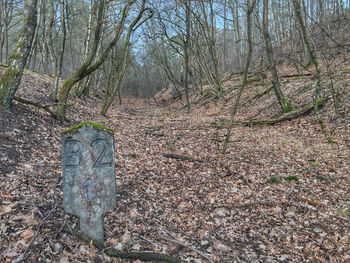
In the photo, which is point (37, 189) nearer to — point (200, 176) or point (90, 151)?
point (90, 151)

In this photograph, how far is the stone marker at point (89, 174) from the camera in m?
3.07

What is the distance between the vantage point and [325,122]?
862 centimetres

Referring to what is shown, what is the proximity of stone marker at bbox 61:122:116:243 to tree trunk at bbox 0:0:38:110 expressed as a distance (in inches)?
183

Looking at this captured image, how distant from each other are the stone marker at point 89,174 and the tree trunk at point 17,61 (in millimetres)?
4640

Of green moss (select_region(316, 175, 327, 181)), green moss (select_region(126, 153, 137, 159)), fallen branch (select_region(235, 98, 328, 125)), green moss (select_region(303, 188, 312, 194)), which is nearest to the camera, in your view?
green moss (select_region(303, 188, 312, 194))

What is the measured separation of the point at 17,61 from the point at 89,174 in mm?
5289

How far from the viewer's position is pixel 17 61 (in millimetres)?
6555

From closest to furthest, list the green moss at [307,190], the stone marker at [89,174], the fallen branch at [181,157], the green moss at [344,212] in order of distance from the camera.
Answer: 1. the stone marker at [89,174]
2. the green moss at [344,212]
3. the green moss at [307,190]
4. the fallen branch at [181,157]

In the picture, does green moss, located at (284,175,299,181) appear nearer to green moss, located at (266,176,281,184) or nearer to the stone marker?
green moss, located at (266,176,281,184)

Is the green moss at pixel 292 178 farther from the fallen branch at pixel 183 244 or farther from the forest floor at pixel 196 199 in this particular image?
the fallen branch at pixel 183 244

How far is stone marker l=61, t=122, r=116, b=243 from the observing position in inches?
121

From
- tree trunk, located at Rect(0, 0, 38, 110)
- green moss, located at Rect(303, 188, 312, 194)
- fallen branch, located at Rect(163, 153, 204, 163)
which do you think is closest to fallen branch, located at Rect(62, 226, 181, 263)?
green moss, located at Rect(303, 188, 312, 194)

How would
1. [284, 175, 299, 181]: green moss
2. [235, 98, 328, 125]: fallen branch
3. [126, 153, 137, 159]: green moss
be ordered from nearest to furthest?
1. [284, 175, 299, 181]: green moss
2. [126, 153, 137, 159]: green moss
3. [235, 98, 328, 125]: fallen branch

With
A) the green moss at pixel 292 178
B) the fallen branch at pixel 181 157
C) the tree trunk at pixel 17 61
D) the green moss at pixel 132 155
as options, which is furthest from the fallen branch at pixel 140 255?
the tree trunk at pixel 17 61
